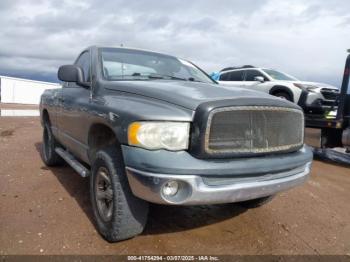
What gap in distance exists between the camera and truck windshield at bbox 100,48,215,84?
404cm

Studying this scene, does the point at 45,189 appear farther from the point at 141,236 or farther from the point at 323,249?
the point at 323,249

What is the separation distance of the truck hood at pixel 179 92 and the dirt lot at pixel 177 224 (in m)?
1.32

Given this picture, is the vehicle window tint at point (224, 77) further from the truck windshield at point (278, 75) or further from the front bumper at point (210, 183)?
the front bumper at point (210, 183)

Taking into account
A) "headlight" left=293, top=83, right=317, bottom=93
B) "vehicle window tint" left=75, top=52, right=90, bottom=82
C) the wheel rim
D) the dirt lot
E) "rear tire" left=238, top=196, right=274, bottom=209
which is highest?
"vehicle window tint" left=75, top=52, right=90, bottom=82

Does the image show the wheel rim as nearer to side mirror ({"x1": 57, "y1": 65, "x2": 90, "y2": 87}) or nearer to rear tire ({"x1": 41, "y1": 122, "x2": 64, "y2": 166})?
side mirror ({"x1": 57, "y1": 65, "x2": 90, "y2": 87})

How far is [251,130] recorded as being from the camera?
118 inches

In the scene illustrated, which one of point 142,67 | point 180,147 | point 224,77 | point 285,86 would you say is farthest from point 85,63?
point 224,77

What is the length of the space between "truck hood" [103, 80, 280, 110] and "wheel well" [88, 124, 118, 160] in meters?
0.41

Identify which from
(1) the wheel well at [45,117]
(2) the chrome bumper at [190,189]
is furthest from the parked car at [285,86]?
(2) the chrome bumper at [190,189]

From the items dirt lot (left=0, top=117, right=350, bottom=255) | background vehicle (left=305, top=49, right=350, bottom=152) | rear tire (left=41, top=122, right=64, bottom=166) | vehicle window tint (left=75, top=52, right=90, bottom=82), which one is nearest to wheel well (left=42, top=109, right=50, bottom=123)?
rear tire (left=41, top=122, right=64, bottom=166)

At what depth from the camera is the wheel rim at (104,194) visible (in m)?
3.19

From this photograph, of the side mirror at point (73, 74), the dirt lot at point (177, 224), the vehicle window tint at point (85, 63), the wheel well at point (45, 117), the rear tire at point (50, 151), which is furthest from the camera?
the wheel well at point (45, 117)

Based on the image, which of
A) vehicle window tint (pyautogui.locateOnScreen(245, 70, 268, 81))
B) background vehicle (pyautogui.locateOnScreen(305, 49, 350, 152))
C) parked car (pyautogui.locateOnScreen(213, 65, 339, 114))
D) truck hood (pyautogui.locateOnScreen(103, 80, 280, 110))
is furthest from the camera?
vehicle window tint (pyautogui.locateOnScreen(245, 70, 268, 81))

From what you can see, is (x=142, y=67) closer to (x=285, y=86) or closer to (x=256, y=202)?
(x=256, y=202)
